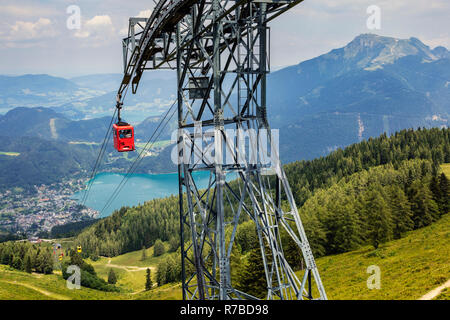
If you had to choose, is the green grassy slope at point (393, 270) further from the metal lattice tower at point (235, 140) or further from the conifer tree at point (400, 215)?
the metal lattice tower at point (235, 140)

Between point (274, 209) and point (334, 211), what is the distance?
57.0m

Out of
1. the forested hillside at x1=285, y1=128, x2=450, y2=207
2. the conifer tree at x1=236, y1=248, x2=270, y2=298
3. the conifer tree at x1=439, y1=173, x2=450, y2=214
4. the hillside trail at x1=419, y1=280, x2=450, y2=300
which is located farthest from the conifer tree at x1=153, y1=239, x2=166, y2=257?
the hillside trail at x1=419, y1=280, x2=450, y2=300

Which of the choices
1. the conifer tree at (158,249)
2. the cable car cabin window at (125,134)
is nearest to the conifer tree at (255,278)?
the cable car cabin window at (125,134)

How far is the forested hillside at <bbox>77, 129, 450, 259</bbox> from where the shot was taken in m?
65.3

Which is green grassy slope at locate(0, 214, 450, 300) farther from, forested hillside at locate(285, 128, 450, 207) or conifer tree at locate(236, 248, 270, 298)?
forested hillside at locate(285, 128, 450, 207)

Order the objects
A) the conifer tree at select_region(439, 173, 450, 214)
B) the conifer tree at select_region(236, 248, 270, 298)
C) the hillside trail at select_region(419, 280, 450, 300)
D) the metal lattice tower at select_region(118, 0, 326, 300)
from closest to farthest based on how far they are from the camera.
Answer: the metal lattice tower at select_region(118, 0, 326, 300) < the hillside trail at select_region(419, 280, 450, 300) < the conifer tree at select_region(236, 248, 270, 298) < the conifer tree at select_region(439, 173, 450, 214)

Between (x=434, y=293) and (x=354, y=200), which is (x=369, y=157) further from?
(x=434, y=293)

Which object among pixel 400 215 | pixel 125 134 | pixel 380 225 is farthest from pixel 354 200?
pixel 125 134

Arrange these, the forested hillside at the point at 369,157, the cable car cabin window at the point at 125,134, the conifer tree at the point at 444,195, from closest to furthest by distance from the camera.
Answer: the cable car cabin window at the point at 125,134 < the conifer tree at the point at 444,195 < the forested hillside at the point at 369,157

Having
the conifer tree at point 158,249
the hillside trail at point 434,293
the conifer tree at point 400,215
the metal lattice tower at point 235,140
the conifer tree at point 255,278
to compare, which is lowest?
the conifer tree at point 158,249

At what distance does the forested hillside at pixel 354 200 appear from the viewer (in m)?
65.3
